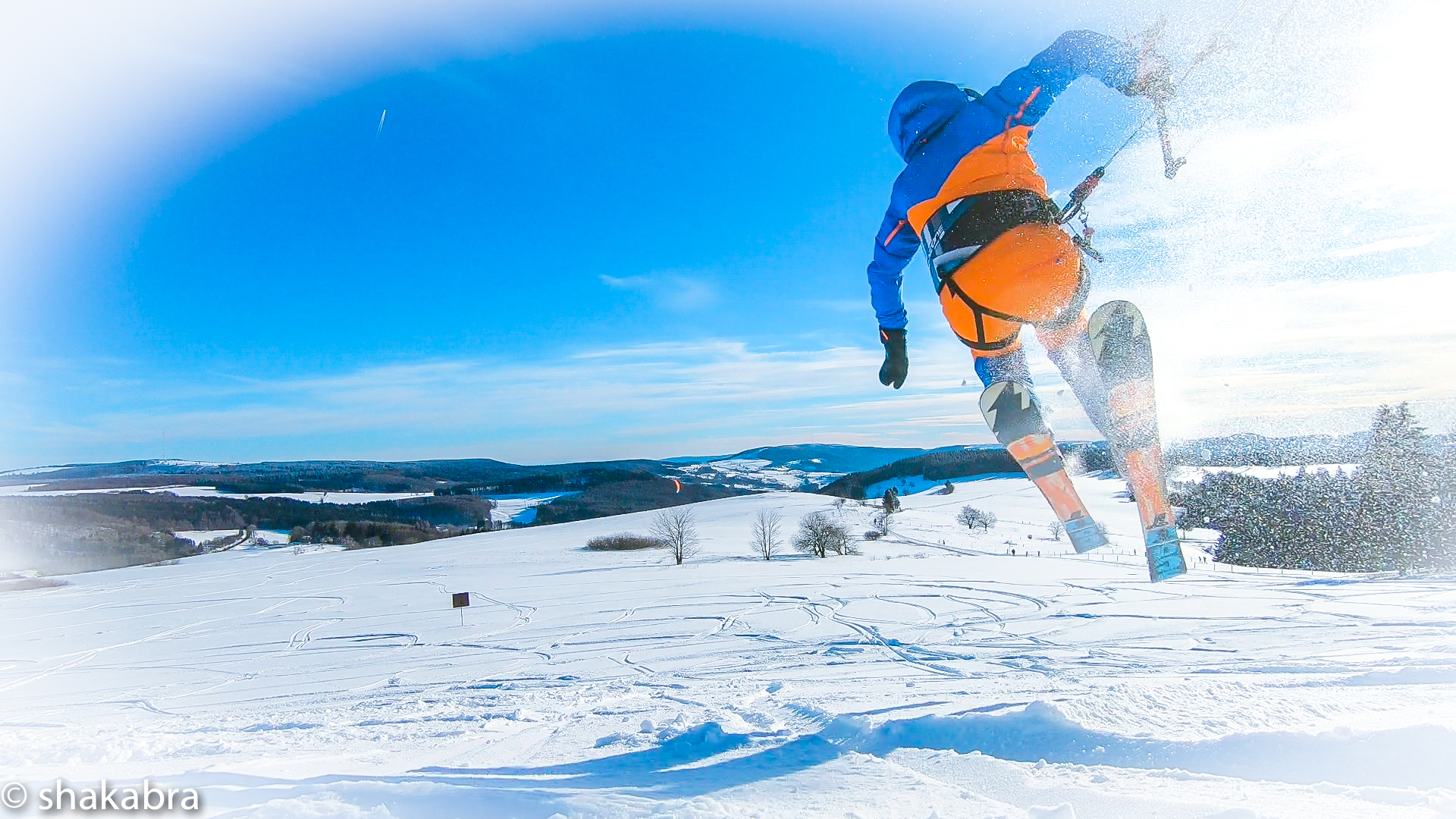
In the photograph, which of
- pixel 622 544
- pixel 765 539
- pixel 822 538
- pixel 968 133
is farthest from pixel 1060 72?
pixel 622 544

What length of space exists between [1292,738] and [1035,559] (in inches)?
1293

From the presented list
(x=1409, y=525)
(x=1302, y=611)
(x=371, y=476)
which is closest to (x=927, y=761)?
(x=1302, y=611)

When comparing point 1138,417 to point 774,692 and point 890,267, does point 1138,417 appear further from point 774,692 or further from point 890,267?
point 774,692

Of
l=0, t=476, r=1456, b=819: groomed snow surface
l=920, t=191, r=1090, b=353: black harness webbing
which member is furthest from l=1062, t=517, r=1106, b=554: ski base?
l=920, t=191, r=1090, b=353: black harness webbing

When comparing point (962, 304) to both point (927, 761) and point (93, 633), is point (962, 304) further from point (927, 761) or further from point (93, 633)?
point (93, 633)

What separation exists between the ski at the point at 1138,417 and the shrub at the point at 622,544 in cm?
4747

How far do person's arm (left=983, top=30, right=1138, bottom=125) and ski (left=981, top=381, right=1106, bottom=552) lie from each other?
76cm

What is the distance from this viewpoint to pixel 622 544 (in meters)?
49.1

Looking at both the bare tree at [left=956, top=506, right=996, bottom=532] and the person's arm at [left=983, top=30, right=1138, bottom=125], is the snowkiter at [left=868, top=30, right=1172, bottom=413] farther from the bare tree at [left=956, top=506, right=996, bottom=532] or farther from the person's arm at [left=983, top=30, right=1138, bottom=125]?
the bare tree at [left=956, top=506, right=996, bottom=532]

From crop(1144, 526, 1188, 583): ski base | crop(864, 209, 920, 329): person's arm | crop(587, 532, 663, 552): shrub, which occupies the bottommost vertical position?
crop(587, 532, 663, 552): shrub

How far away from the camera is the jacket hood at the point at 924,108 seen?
1837mm

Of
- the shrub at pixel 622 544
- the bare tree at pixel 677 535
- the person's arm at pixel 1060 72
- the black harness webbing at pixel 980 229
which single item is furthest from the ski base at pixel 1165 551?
the shrub at pixel 622 544

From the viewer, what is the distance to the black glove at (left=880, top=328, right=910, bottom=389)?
2225mm

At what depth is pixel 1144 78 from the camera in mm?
1591
